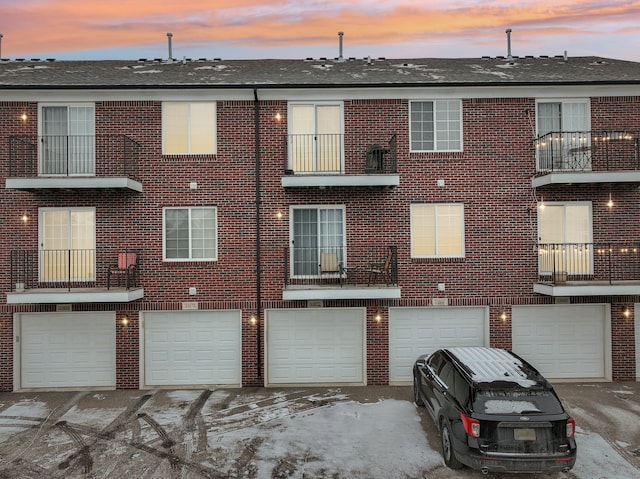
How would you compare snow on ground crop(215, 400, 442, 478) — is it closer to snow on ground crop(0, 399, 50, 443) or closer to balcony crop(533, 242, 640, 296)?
snow on ground crop(0, 399, 50, 443)

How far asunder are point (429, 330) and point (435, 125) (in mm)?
5762

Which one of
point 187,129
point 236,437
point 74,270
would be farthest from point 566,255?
point 74,270

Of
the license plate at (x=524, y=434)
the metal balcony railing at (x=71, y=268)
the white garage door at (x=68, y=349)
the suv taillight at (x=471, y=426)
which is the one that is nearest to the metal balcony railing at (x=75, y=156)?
the metal balcony railing at (x=71, y=268)

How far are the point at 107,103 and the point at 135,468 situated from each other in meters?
9.14

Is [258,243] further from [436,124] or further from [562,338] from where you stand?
[562,338]

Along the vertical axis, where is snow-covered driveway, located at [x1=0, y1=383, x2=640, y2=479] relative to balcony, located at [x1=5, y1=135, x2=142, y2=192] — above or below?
below

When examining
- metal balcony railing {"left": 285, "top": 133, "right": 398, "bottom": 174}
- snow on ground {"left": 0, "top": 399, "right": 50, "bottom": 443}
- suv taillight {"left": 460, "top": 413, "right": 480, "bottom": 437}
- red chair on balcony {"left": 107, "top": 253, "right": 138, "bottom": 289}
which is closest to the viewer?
suv taillight {"left": 460, "top": 413, "right": 480, "bottom": 437}

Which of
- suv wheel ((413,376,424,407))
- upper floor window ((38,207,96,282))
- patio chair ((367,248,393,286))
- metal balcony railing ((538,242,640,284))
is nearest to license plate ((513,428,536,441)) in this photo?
suv wheel ((413,376,424,407))

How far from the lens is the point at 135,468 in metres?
6.86

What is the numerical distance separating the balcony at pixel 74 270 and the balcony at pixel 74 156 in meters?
2.00

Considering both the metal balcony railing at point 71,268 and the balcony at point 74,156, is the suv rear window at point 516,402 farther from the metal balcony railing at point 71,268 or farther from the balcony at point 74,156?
the balcony at point 74,156

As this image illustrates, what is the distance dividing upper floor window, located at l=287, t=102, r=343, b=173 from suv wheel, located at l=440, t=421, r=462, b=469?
22.8 feet

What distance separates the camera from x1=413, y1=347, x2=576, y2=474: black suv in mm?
6008

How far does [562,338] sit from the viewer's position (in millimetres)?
11141
